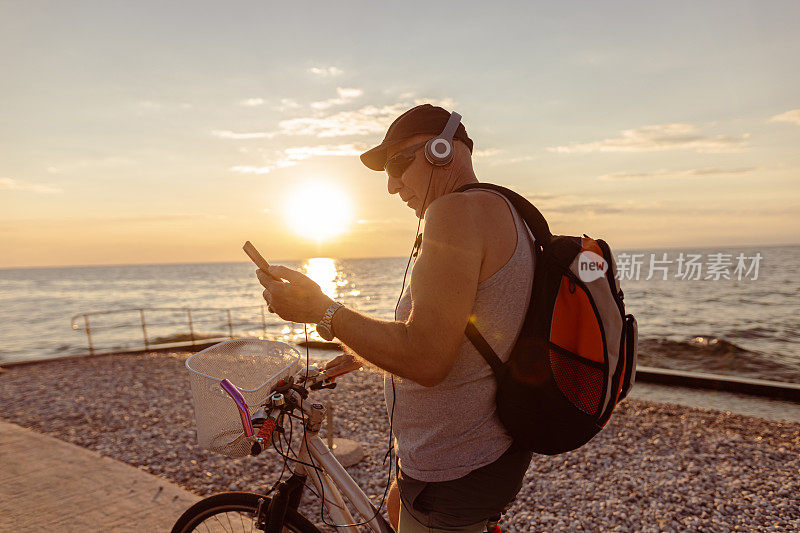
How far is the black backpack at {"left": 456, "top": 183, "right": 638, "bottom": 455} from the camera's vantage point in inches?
53.8

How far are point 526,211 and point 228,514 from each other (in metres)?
2.01

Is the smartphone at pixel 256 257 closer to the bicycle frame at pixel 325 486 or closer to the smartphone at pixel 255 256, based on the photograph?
the smartphone at pixel 255 256

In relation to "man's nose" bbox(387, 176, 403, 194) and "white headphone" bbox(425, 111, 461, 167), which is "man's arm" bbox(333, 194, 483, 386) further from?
"man's nose" bbox(387, 176, 403, 194)

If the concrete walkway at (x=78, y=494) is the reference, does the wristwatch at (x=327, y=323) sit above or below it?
above

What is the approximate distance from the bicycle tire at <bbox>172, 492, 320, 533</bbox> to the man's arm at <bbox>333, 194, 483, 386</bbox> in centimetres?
117

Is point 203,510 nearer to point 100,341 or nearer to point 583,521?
point 583,521

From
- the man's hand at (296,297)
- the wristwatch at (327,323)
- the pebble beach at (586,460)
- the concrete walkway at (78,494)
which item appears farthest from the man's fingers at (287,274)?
the pebble beach at (586,460)

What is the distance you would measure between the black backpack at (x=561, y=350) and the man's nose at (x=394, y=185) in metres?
0.37

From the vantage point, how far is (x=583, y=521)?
4340 mm

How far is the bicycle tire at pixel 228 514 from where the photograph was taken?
2066 millimetres

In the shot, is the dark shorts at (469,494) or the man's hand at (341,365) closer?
the dark shorts at (469,494)

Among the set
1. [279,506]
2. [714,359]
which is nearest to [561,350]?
[279,506]

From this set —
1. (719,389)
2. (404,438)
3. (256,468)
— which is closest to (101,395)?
(256,468)

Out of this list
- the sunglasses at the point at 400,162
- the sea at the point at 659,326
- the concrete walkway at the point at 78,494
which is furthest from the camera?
the sea at the point at 659,326
